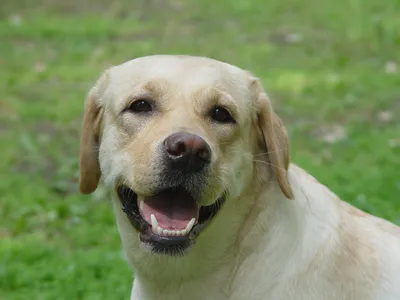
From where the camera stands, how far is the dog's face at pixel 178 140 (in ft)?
10.2

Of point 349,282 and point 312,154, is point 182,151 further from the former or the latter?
point 312,154

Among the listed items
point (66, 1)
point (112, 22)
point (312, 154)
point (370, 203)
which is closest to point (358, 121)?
point (312, 154)

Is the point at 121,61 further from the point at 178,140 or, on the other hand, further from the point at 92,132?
the point at 178,140

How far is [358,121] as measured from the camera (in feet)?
24.9

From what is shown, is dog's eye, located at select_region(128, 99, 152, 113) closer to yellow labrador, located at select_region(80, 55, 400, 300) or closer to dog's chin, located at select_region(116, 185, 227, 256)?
yellow labrador, located at select_region(80, 55, 400, 300)

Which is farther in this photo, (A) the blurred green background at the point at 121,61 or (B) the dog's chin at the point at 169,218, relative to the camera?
(A) the blurred green background at the point at 121,61

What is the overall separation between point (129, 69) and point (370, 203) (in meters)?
2.64

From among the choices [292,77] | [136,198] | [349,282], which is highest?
[136,198]

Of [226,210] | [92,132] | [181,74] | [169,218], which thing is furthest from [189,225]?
[92,132]

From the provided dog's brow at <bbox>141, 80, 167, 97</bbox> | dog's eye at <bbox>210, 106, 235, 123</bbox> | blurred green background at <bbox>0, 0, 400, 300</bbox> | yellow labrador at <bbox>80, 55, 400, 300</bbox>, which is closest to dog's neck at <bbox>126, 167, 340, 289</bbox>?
yellow labrador at <bbox>80, 55, 400, 300</bbox>

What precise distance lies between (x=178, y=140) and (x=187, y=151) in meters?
0.06

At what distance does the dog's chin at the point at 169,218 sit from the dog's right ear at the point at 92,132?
1.34ft

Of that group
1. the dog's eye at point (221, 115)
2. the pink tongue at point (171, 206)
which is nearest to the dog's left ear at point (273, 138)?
the dog's eye at point (221, 115)

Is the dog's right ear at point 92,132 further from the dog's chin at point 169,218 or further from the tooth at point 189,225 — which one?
the tooth at point 189,225
